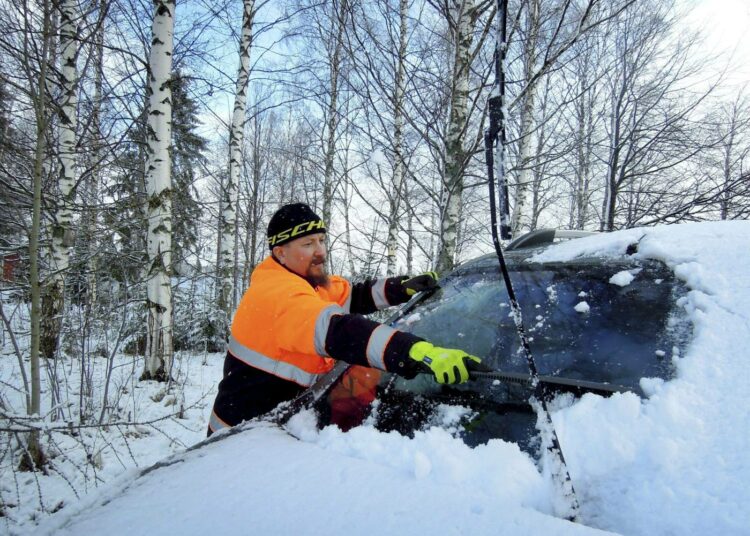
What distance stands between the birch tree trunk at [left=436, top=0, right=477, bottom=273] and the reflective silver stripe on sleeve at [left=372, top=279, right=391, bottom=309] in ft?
5.16

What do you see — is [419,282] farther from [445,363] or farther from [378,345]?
[445,363]

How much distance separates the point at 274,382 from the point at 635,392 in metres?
1.41

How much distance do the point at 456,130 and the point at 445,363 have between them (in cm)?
317

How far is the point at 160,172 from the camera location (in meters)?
4.93

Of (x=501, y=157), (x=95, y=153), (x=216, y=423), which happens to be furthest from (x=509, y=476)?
→ (x=95, y=153)

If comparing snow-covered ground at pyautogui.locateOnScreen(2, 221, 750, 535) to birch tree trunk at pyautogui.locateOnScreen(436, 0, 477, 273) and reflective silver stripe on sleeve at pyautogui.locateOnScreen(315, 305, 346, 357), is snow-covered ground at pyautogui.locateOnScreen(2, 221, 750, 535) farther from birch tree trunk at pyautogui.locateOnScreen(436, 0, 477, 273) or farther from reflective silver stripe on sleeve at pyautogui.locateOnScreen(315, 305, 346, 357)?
birch tree trunk at pyautogui.locateOnScreen(436, 0, 477, 273)

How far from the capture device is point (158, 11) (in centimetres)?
484

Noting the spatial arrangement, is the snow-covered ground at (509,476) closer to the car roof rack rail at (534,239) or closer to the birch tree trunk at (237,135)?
the car roof rack rail at (534,239)

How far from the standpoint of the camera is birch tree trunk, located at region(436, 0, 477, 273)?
11.9 feet

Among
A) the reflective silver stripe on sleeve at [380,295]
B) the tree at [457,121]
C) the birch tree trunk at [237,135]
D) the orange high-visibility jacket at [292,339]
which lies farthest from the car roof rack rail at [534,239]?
the birch tree trunk at [237,135]

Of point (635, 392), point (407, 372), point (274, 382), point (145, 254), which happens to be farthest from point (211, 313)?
point (635, 392)

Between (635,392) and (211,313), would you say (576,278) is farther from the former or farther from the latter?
(211,313)

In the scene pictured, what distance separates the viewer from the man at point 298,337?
1.33 meters

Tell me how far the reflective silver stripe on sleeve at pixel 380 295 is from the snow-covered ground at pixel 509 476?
1422 mm
